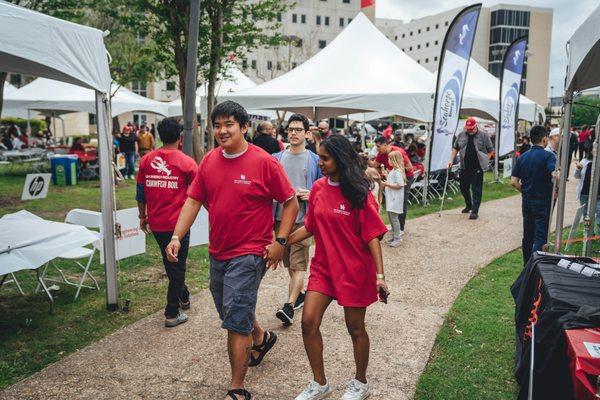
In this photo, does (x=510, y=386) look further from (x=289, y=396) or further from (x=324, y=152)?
(x=324, y=152)

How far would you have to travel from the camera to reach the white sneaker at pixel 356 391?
11.3 ft

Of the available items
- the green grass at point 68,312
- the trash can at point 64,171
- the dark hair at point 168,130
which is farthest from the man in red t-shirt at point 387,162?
the trash can at point 64,171

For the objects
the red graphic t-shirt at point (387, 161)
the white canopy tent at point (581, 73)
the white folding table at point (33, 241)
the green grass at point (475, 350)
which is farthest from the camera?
the red graphic t-shirt at point (387, 161)

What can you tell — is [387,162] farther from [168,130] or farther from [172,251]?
[172,251]

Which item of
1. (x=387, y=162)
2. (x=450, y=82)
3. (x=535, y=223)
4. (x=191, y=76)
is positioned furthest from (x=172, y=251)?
(x=450, y=82)

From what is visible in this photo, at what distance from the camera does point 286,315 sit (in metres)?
4.88

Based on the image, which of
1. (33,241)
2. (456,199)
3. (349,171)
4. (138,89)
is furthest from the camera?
(138,89)

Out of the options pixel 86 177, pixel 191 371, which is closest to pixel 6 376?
pixel 191 371

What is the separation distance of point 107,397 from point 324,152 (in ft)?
7.58

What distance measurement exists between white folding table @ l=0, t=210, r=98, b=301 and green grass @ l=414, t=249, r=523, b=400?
3566 millimetres

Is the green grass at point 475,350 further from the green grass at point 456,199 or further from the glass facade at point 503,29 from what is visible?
the glass facade at point 503,29

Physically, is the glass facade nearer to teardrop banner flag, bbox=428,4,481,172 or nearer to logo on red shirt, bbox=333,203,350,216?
teardrop banner flag, bbox=428,4,481,172

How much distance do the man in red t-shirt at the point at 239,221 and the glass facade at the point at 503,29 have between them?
9533 centimetres

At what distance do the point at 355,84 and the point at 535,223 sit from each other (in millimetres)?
6349
